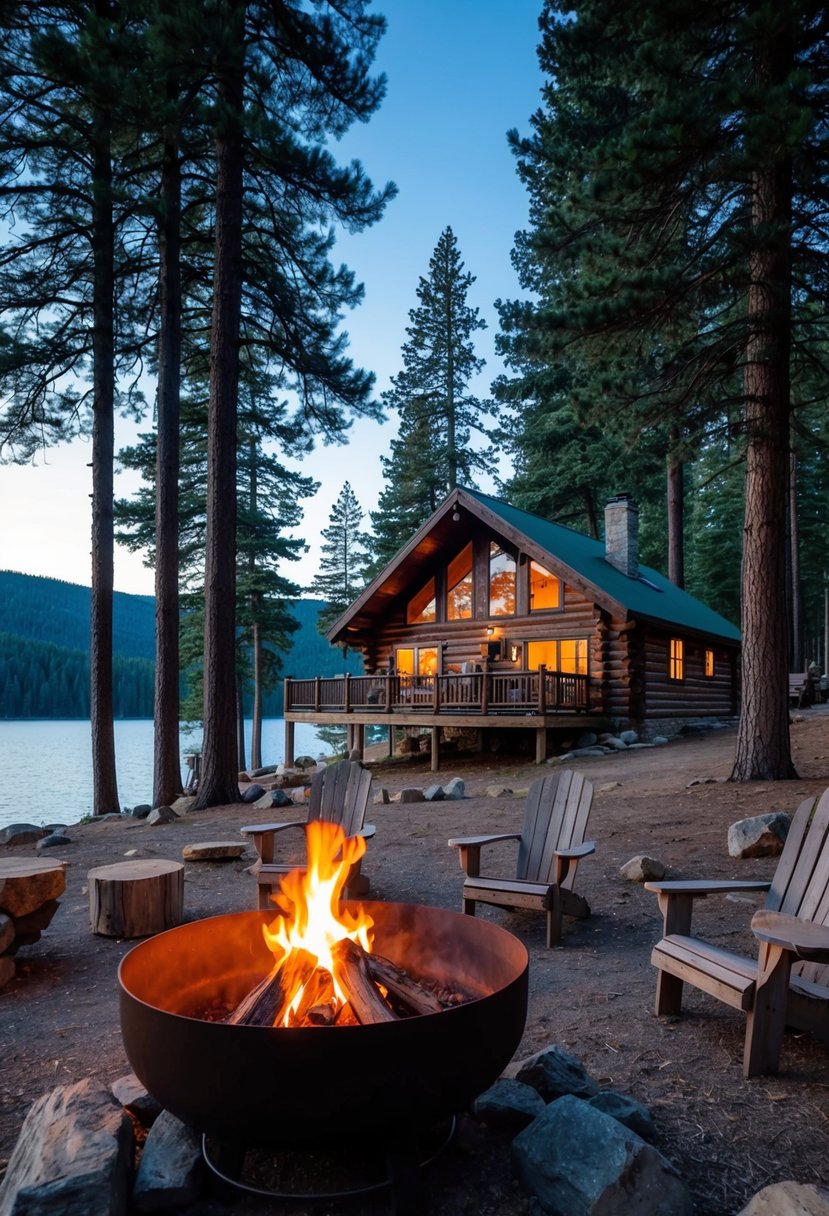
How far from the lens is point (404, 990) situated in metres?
2.46

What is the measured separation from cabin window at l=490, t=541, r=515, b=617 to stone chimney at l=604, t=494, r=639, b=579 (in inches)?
108

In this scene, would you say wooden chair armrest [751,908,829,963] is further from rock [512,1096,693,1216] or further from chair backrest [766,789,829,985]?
rock [512,1096,693,1216]

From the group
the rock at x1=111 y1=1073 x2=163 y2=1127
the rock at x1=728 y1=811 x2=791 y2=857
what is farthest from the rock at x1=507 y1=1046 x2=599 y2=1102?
the rock at x1=728 y1=811 x2=791 y2=857

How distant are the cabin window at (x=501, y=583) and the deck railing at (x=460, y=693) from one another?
231 cm

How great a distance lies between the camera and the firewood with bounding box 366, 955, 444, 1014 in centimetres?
241

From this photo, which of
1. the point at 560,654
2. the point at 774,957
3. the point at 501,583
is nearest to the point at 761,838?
the point at 774,957

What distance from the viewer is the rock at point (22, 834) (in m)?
9.77

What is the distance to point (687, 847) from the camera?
6.57 metres

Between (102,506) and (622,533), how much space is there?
11835 mm

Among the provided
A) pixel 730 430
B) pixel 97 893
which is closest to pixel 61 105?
pixel 730 430

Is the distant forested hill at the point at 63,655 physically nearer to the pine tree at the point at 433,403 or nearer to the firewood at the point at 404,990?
the pine tree at the point at 433,403

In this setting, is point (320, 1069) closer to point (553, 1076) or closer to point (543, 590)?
point (553, 1076)

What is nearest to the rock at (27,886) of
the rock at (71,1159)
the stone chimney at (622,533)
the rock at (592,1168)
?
the rock at (71,1159)

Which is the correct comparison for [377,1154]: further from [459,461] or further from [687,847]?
[459,461]
